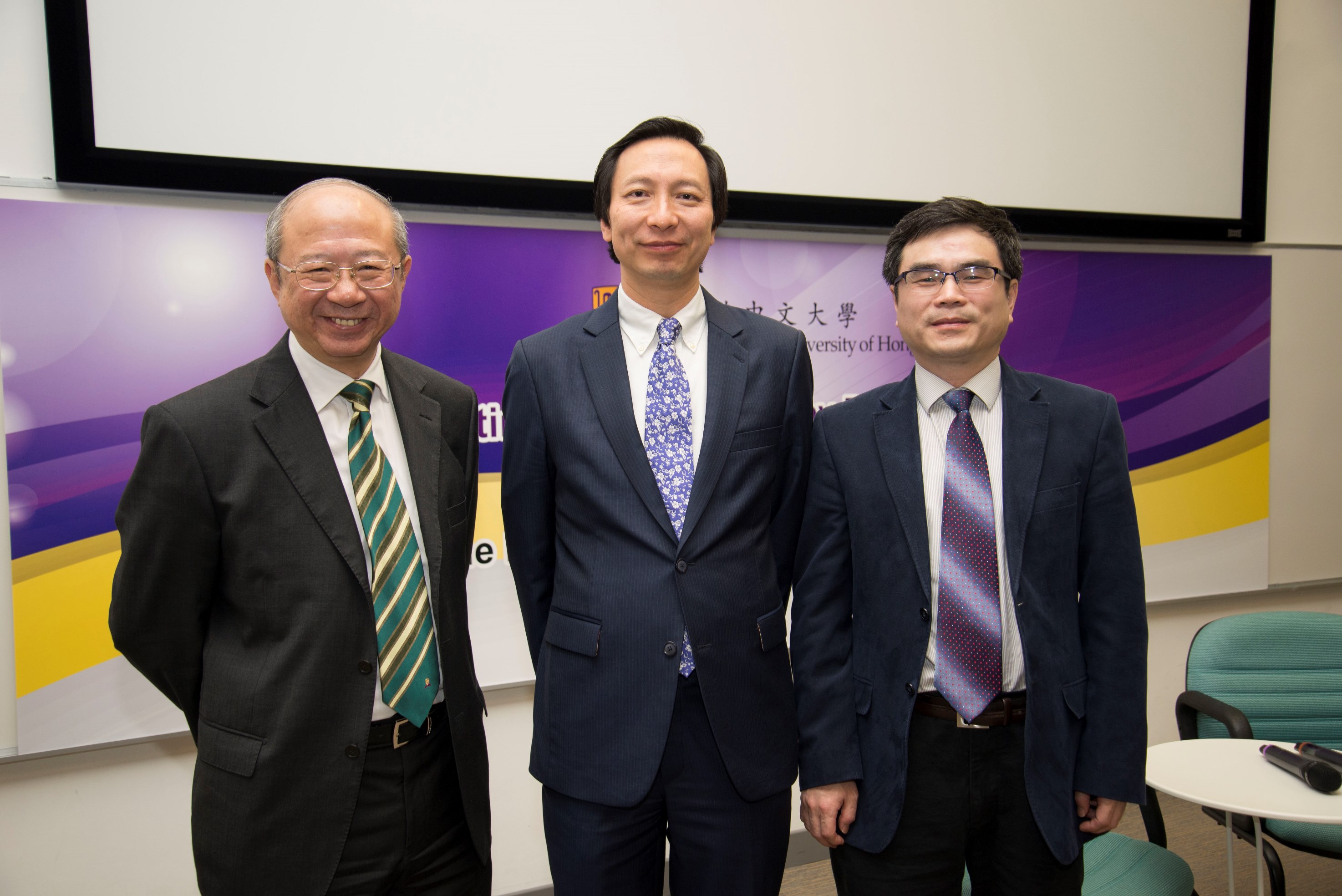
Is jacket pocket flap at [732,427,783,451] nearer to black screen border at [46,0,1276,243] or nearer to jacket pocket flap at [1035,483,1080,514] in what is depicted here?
jacket pocket flap at [1035,483,1080,514]

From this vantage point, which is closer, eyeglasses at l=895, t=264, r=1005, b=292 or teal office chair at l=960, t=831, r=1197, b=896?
eyeglasses at l=895, t=264, r=1005, b=292

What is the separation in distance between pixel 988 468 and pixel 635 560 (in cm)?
71

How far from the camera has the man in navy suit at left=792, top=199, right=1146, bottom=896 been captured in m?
1.43

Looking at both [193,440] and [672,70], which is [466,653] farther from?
[672,70]

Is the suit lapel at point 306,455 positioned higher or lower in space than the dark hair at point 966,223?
lower

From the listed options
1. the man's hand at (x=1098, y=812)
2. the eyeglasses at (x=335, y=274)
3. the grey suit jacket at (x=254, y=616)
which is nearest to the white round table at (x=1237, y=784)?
the man's hand at (x=1098, y=812)

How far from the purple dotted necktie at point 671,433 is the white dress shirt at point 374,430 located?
459 mm

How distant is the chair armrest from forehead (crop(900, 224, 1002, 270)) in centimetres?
170


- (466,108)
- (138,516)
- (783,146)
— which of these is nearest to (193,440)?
(138,516)

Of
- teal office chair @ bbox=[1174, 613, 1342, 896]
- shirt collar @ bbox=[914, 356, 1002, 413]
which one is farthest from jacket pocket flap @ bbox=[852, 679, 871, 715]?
teal office chair @ bbox=[1174, 613, 1342, 896]

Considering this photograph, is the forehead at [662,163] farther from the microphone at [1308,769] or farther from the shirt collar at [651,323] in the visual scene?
the microphone at [1308,769]

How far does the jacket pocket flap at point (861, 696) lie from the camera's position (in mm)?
1486

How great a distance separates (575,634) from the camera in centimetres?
143

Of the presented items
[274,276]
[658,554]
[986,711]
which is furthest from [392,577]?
[986,711]
